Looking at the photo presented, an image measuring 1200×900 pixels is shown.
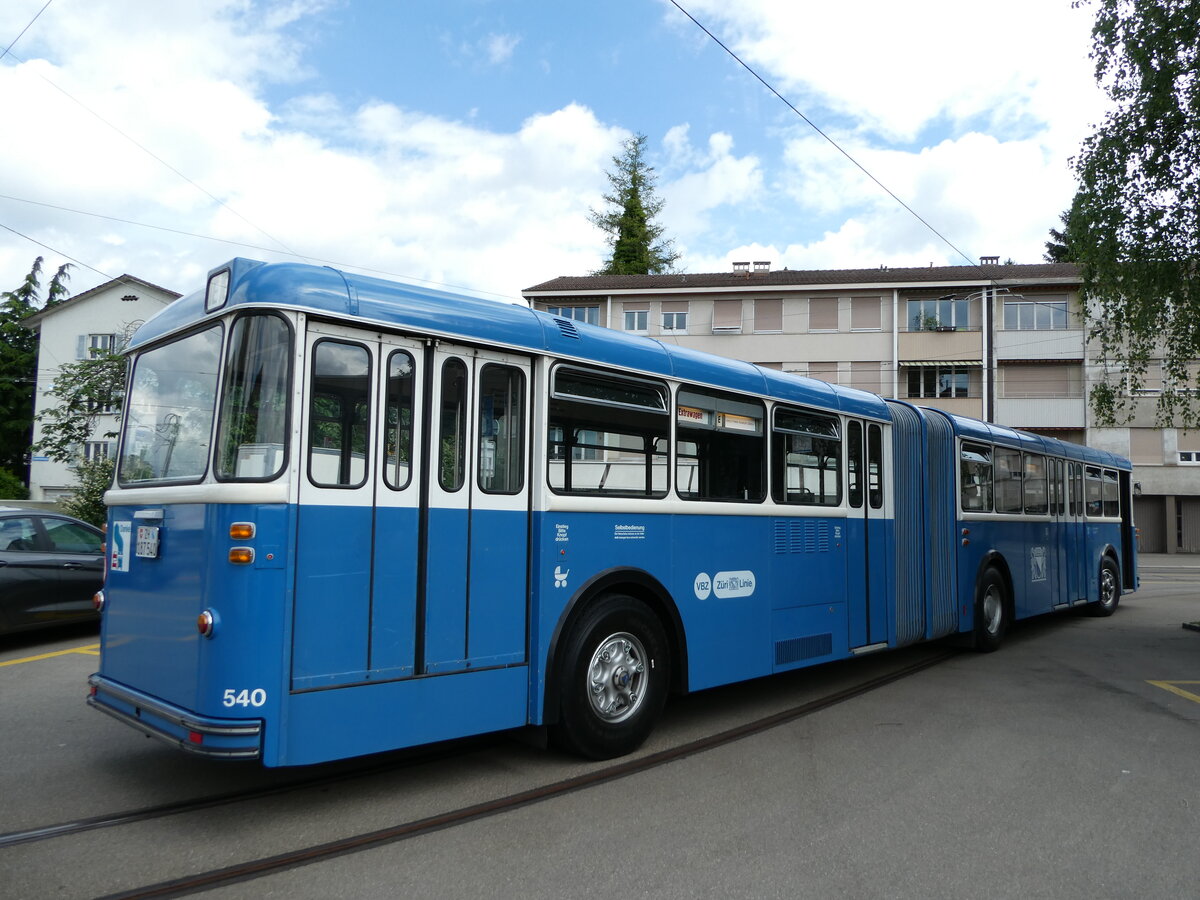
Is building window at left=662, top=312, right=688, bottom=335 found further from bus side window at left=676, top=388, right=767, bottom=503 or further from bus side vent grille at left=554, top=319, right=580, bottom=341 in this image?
bus side vent grille at left=554, top=319, right=580, bottom=341

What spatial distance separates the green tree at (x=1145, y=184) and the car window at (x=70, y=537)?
1400 centimetres

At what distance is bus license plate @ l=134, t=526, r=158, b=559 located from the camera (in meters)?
5.05

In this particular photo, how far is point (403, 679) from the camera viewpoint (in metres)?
4.93

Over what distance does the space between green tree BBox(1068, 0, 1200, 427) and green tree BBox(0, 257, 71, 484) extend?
50.8m

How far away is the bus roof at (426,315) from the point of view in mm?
4820

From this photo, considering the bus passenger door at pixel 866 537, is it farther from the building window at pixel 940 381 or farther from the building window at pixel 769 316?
Answer: the building window at pixel 940 381

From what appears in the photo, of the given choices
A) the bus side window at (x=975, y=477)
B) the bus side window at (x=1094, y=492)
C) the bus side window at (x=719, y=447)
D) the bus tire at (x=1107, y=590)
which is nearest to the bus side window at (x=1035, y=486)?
the bus side window at (x=975, y=477)

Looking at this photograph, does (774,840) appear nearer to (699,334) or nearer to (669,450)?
(669,450)

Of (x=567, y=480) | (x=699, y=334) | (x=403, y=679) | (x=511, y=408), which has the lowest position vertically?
(x=403, y=679)

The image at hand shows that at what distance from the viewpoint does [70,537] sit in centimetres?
1094

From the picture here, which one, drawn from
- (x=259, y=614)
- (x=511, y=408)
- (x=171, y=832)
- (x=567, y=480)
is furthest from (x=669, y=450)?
(x=171, y=832)

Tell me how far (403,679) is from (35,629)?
756 centimetres

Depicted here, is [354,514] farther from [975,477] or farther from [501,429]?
[975,477]

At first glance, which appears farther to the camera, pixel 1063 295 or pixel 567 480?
pixel 1063 295
